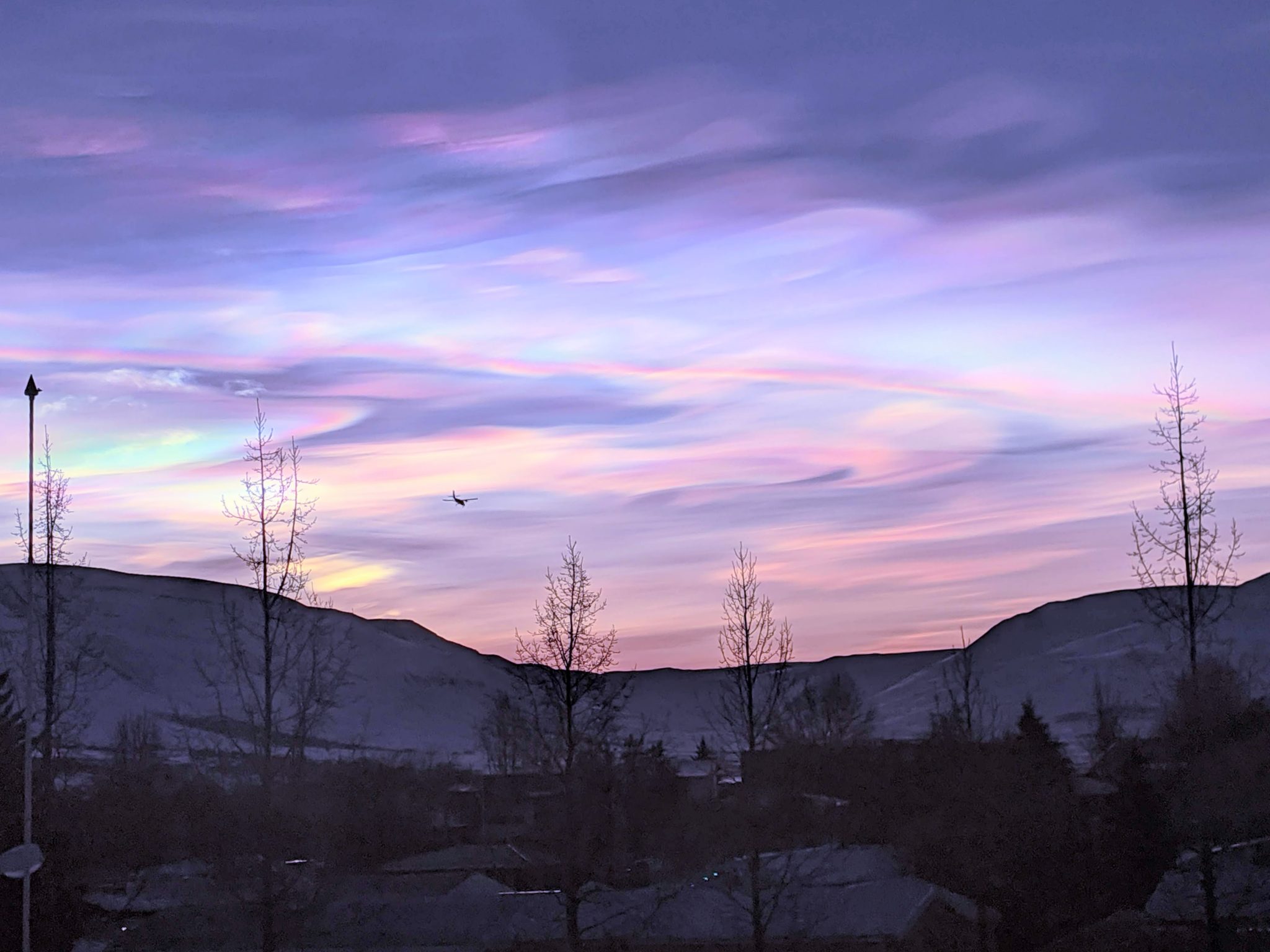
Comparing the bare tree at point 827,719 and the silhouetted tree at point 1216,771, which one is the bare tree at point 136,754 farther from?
the silhouetted tree at point 1216,771

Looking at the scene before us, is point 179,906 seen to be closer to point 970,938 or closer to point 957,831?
point 970,938

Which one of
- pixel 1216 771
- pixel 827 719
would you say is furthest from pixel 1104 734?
pixel 1216 771

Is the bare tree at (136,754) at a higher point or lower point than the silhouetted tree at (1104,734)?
higher

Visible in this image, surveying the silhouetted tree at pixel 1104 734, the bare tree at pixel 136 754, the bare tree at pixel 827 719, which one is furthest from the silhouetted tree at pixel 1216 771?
the bare tree at pixel 136 754

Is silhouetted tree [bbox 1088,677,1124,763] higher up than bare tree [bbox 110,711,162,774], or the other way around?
bare tree [bbox 110,711,162,774]

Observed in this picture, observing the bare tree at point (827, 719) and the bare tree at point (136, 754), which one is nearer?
the bare tree at point (136, 754)

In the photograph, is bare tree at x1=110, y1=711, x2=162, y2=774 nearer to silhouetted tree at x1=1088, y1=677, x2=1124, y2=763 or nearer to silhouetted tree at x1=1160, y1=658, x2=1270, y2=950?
silhouetted tree at x1=1088, y1=677, x2=1124, y2=763

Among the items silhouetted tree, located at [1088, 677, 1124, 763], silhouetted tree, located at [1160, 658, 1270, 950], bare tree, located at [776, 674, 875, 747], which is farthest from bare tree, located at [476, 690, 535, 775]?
silhouetted tree, located at [1088, 677, 1124, 763]

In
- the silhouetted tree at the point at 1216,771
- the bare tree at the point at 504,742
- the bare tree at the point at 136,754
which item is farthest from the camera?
the bare tree at the point at 504,742

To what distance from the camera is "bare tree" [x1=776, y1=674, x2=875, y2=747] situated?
3460 inches

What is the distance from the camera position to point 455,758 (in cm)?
17400

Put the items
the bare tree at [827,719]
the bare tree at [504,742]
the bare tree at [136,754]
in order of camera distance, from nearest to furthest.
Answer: the bare tree at [136,754] → the bare tree at [504,742] → the bare tree at [827,719]

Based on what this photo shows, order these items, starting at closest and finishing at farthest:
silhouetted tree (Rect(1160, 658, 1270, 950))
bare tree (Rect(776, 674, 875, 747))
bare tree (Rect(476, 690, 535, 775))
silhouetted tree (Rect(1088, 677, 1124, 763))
Answer: 1. silhouetted tree (Rect(1160, 658, 1270, 950))
2. silhouetted tree (Rect(1088, 677, 1124, 763))
3. bare tree (Rect(476, 690, 535, 775))
4. bare tree (Rect(776, 674, 875, 747))

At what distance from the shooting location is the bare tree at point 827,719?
288 ft
